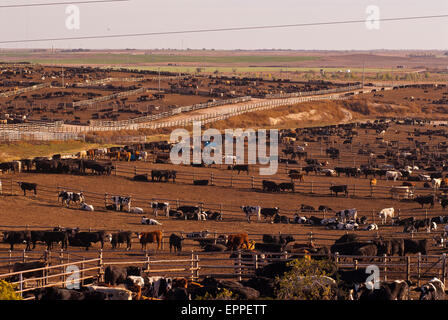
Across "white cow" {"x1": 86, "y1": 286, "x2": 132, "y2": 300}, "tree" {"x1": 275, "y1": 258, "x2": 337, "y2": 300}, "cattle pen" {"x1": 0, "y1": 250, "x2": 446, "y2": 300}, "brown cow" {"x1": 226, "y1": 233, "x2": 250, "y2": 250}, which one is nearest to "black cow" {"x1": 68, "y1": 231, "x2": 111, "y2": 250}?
"cattle pen" {"x1": 0, "y1": 250, "x2": 446, "y2": 300}

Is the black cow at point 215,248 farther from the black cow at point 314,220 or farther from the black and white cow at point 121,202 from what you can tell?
the black and white cow at point 121,202

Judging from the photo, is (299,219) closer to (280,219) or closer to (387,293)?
(280,219)

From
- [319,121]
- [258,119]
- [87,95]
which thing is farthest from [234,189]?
[87,95]

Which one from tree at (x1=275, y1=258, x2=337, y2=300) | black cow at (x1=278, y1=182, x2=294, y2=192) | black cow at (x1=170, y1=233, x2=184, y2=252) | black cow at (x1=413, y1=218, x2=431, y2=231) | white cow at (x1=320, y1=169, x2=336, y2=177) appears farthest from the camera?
white cow at (x1=320, y1=169, x2=336, y2=177)

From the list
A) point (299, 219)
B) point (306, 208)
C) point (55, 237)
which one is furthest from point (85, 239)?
point (306, 208)

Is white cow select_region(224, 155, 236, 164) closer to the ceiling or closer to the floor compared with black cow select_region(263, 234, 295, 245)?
closer to the floor

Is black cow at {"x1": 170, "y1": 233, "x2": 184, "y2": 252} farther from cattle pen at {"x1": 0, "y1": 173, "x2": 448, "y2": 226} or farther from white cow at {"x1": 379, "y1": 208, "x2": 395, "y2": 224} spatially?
white cow at {"x1": 379, "y1": 208, "x2": 395, "y2": 224}
